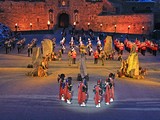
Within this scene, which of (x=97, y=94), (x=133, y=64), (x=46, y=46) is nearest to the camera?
(x=97, y=94)

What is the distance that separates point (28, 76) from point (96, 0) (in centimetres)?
4658

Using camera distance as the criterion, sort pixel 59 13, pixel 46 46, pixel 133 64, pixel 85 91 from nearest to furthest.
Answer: pixel 85 91 → pixel 133 64 → pixel 46 46 → pixel 59 13

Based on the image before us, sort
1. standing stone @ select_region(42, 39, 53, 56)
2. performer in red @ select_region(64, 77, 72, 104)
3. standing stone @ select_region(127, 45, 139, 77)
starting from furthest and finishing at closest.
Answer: standing stone @ select_region(42, 39, 53, 56) → standing stone @ select_region(127, 45, 139, 77) → performer in red @ select_region(64, 77, 72, 104)

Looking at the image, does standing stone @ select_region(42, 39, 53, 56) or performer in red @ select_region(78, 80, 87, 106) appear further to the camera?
standing stone @ select_region(42, 39, 53, 56)

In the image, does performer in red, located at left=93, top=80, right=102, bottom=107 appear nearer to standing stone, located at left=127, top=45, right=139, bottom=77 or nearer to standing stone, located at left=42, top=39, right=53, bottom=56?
standing stone, located at left=127, top=45, right=139, bottom=77

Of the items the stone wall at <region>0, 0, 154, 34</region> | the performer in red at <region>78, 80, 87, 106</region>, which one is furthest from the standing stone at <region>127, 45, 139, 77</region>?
the stone wall at <region>0, 0, 154, 34</region>

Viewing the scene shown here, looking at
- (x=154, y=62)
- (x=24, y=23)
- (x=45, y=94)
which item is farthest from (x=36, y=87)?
(x=24, y=23)

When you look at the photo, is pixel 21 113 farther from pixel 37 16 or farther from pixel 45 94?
pixel 37 16

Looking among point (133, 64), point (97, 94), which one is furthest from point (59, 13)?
point (97, 94)

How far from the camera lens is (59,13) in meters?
74.8

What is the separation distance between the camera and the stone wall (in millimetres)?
69312

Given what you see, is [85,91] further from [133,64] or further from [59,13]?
[59,13]

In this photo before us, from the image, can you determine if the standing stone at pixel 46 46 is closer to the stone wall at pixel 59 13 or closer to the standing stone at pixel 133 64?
the standing stone at pixel 133 64

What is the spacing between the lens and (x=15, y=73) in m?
30.1
